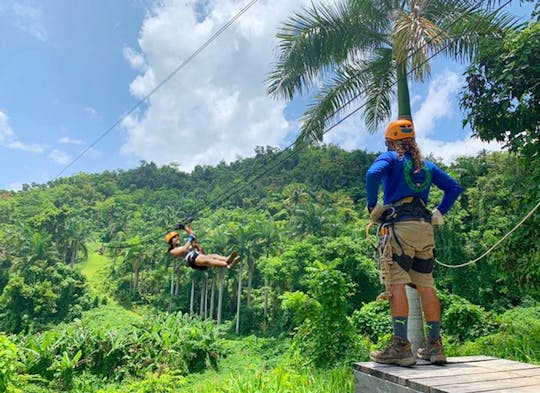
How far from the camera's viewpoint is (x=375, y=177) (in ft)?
11.6

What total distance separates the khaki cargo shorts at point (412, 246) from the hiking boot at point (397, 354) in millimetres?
475

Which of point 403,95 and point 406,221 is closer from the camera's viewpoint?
point 406,221

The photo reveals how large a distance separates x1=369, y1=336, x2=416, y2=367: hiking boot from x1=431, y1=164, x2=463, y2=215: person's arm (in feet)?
4.48

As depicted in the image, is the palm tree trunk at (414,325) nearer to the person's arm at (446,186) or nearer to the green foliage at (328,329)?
the person's arm at (446,186)

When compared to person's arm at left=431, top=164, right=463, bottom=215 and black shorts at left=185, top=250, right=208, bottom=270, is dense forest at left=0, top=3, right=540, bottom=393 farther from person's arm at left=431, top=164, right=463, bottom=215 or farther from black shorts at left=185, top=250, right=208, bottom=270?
black shorts at left=185, top=250, right=208, bottom=270

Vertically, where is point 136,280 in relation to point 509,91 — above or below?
above

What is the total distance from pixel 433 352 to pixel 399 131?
1.92 metres

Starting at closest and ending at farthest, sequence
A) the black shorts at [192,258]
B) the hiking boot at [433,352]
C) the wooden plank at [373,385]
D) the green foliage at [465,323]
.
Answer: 1. the wooden plank at [373,385]
2. the hiking boot at [433,352]
3. the black shorts at [192,258]
4. the green foliage at [465,323]

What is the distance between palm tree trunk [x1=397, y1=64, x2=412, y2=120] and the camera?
7666 millimetres

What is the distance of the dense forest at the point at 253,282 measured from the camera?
38.2 feet

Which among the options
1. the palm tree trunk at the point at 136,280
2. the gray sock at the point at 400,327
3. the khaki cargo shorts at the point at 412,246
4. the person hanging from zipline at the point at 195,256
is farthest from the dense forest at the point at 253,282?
the gray sock at the point at 400,327

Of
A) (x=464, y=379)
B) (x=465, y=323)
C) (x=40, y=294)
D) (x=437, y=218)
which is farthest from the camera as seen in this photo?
(x=40, y=294)

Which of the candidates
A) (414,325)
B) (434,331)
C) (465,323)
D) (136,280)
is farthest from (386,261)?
(136,280)

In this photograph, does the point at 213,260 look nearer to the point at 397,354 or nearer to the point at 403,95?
the point at 397,354
